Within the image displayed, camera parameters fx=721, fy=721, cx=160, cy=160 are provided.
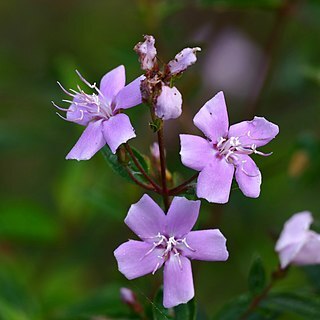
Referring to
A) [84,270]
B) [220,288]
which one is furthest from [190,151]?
[220,288]

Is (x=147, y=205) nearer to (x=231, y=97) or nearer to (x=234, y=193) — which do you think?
(x=234, y=193)

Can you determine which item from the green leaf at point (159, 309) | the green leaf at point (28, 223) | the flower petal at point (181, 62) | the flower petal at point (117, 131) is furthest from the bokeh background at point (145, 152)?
the flower petal at point (181, 62)

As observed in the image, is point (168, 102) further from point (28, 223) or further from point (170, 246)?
point (28, 223)

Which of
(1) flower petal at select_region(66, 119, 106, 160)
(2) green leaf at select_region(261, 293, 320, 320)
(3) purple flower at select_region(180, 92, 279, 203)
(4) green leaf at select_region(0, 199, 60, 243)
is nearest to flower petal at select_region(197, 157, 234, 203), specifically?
(3) purple flower at select_region(180, 92, 279, 203)

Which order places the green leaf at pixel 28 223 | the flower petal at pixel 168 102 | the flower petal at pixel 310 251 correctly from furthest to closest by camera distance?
the green leaf at pixel 28 223, the flower petal at pixel 310 251, the flower petal at pixel 168 102

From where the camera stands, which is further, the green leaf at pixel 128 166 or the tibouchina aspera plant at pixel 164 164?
the green leaf at pixel 128 166

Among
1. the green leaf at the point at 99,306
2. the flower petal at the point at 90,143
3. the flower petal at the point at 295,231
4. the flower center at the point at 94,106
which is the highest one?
the flower center at the point at 94,106

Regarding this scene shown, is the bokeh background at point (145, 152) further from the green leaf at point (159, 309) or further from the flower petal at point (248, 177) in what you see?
the flower petal at point (248, 177)
